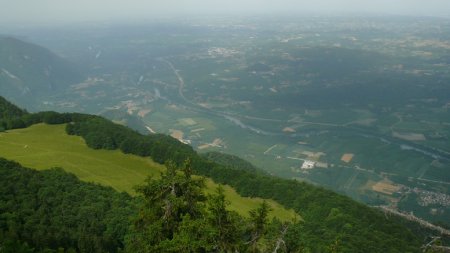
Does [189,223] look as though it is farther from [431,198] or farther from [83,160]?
[431,198]

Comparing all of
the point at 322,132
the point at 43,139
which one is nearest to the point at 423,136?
the point at 322,132

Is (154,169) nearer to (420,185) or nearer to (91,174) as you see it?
(91,174)

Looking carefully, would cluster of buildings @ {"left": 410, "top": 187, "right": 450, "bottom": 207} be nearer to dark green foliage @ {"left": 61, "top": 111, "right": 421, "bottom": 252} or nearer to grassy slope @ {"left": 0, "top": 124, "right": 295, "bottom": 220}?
dark green foliage @ {"left": 61, "top": 111, "right": 421, "bottom": 252}

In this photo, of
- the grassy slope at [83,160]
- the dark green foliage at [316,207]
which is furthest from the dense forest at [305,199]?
the grassy slope at [83,160]

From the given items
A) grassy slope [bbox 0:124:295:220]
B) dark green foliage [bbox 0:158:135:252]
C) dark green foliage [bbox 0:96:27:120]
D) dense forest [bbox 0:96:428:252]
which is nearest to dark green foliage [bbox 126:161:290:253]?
dark green foliage [bbox 0:158:135:252]

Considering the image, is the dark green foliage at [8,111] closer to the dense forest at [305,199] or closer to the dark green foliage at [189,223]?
the dense forest at [305,199]

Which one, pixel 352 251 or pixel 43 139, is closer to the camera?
pixel 352 251

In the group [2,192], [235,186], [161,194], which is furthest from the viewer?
[235,186]
